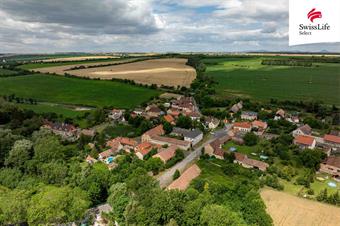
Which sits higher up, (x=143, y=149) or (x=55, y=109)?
(x=55, y=109)

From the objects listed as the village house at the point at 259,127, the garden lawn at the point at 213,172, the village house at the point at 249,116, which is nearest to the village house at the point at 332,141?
the village house at the point at 259,127

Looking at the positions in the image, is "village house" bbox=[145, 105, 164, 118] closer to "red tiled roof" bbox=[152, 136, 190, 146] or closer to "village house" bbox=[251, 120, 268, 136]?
"red tiled roof" bbox=[152, 136, 190, 146]

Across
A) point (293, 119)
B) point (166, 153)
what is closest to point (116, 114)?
point (166, 153)

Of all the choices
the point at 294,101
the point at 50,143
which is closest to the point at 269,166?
the point at 50,143

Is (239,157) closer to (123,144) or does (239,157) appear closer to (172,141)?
(172,141)

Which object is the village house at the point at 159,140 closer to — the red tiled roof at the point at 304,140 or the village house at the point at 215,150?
the village house at the point at 215,150

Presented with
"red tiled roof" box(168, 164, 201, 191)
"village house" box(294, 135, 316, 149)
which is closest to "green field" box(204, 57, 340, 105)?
"village house" box(294, 135, 316, 149)
